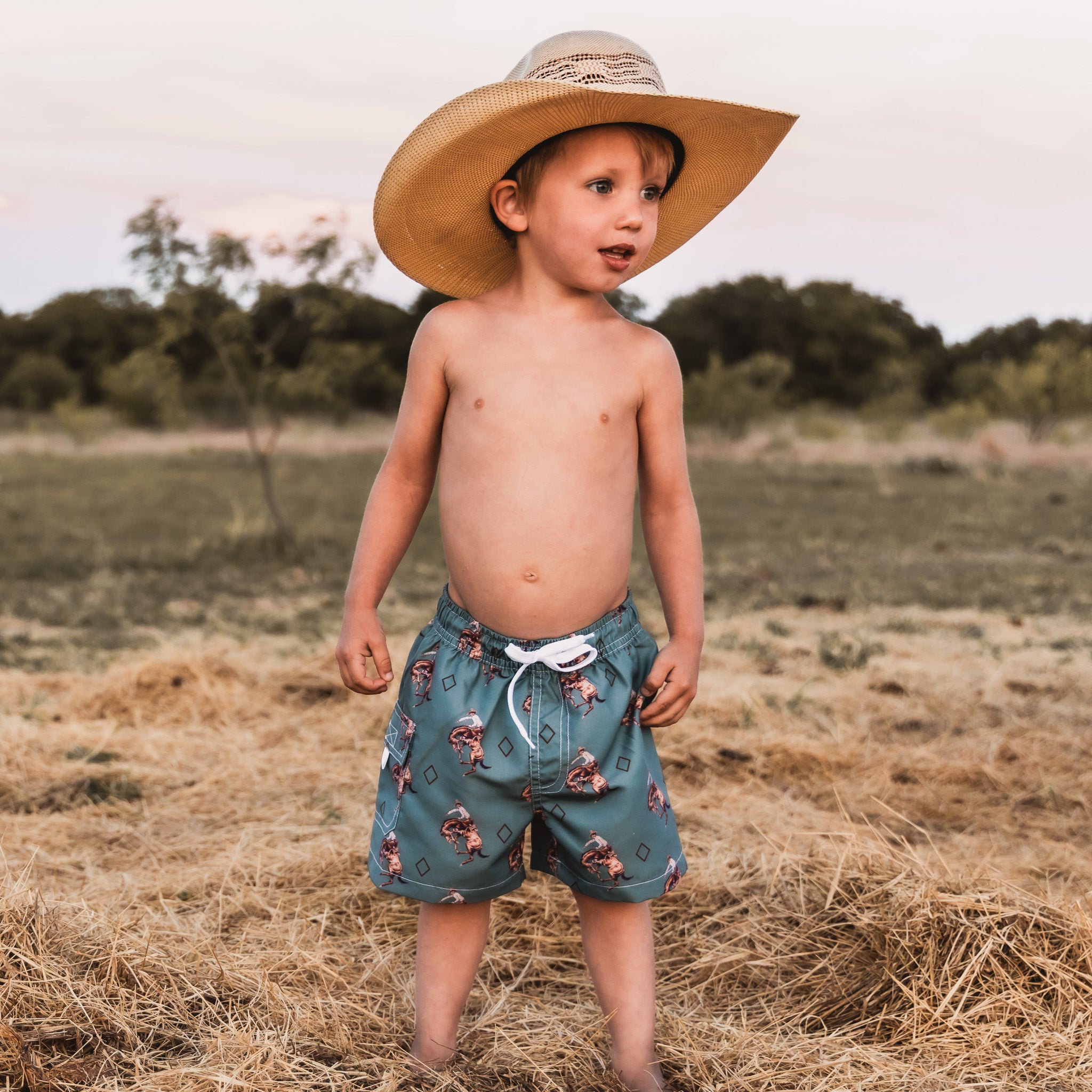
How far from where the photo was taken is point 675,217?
238cm

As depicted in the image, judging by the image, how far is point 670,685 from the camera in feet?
6.89

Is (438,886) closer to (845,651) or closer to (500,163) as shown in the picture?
Result: (500,163)

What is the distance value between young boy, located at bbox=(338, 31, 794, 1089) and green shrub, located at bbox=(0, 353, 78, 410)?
38.5 metres

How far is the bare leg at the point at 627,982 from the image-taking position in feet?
6.97

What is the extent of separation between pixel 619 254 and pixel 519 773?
968 mm

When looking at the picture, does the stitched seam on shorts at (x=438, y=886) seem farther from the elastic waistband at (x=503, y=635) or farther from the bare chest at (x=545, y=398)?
the bare chest at (x=545, y=398)

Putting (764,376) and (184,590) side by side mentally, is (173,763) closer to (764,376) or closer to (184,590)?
(184,590)

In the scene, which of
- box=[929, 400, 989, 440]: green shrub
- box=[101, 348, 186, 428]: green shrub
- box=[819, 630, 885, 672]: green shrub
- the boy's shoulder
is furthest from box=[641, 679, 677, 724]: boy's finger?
box=[929, 400, 989, 440]: green shrub

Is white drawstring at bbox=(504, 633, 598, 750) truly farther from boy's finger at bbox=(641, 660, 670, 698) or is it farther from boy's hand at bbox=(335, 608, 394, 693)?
boy's hand at bbox=(335, 608, 394, 693)

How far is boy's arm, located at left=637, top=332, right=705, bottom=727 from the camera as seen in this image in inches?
82.9

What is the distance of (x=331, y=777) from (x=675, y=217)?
2304 mm

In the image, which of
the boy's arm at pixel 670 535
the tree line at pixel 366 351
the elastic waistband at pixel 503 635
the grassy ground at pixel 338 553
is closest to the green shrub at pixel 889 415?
the tree line at pixel 366 351

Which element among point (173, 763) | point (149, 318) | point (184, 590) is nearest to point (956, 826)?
point (173, 763)

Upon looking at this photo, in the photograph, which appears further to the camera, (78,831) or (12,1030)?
(78,831)
